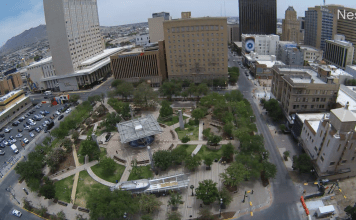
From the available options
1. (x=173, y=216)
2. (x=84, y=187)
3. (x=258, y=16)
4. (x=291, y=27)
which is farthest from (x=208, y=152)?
(x=258, y=16)

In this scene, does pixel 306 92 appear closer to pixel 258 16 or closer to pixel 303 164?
pixel 303 164

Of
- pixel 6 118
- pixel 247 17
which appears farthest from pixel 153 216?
pixel 247 17

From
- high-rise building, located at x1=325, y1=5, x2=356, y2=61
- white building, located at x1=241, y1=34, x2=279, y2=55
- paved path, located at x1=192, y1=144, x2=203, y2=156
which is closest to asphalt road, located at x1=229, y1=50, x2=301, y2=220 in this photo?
paved path, located at x1=192, y1=144, x2=203, y2=156

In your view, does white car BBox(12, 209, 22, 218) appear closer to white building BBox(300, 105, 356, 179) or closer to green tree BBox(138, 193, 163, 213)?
green tree BBox(138, 193, 163, 213)

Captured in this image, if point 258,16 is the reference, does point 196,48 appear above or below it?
below

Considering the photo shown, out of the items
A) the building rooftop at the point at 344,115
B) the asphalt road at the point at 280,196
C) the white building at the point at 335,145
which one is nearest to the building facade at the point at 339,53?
the asphalt road at the point at 280,196

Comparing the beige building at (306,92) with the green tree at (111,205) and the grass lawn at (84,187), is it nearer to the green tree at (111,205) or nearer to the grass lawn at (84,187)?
the green tree at (111,205)

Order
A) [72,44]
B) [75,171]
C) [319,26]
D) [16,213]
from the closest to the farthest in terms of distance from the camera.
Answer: [16,213]
[75,171]
[72,44]
[319,26]
